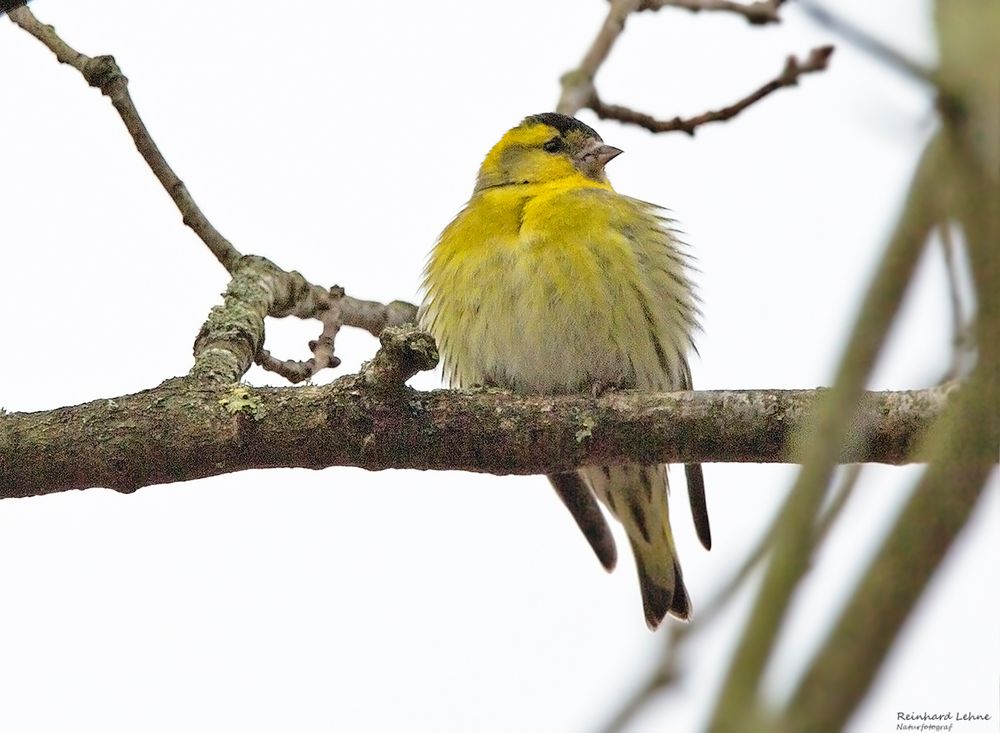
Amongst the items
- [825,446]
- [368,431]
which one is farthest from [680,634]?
[368,431]

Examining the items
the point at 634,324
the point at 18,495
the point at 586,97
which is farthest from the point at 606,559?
the point at 18,495

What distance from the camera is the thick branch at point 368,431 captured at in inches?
130

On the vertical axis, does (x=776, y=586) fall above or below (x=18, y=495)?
below

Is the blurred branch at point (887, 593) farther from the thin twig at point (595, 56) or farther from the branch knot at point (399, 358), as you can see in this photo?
the thin twig at point (595, 56)

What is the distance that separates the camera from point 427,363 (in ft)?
10.8

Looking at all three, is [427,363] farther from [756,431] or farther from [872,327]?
[872,327]

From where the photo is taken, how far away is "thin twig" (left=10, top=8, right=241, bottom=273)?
4.18 m

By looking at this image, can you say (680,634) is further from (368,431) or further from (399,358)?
(368,431)

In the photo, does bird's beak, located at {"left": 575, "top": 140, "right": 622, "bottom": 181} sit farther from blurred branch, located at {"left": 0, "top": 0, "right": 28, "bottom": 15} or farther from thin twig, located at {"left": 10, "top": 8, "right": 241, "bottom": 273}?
blurred branch, located at {"left": 0, "top": 0, "right": 28, "bottom": 15}

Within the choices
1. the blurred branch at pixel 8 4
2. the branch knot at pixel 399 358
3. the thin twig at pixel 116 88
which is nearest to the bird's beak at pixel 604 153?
the thin twig at pixel 116 88

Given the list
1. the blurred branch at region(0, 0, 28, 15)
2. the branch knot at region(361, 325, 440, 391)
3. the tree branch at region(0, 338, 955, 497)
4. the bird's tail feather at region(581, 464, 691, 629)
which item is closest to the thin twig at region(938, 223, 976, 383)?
the tree branch at region(0, 338, 955, 497)

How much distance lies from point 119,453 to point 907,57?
2.41 meters

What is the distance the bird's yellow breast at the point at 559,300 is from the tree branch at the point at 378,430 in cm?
111

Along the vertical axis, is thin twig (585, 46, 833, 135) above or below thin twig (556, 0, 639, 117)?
below
